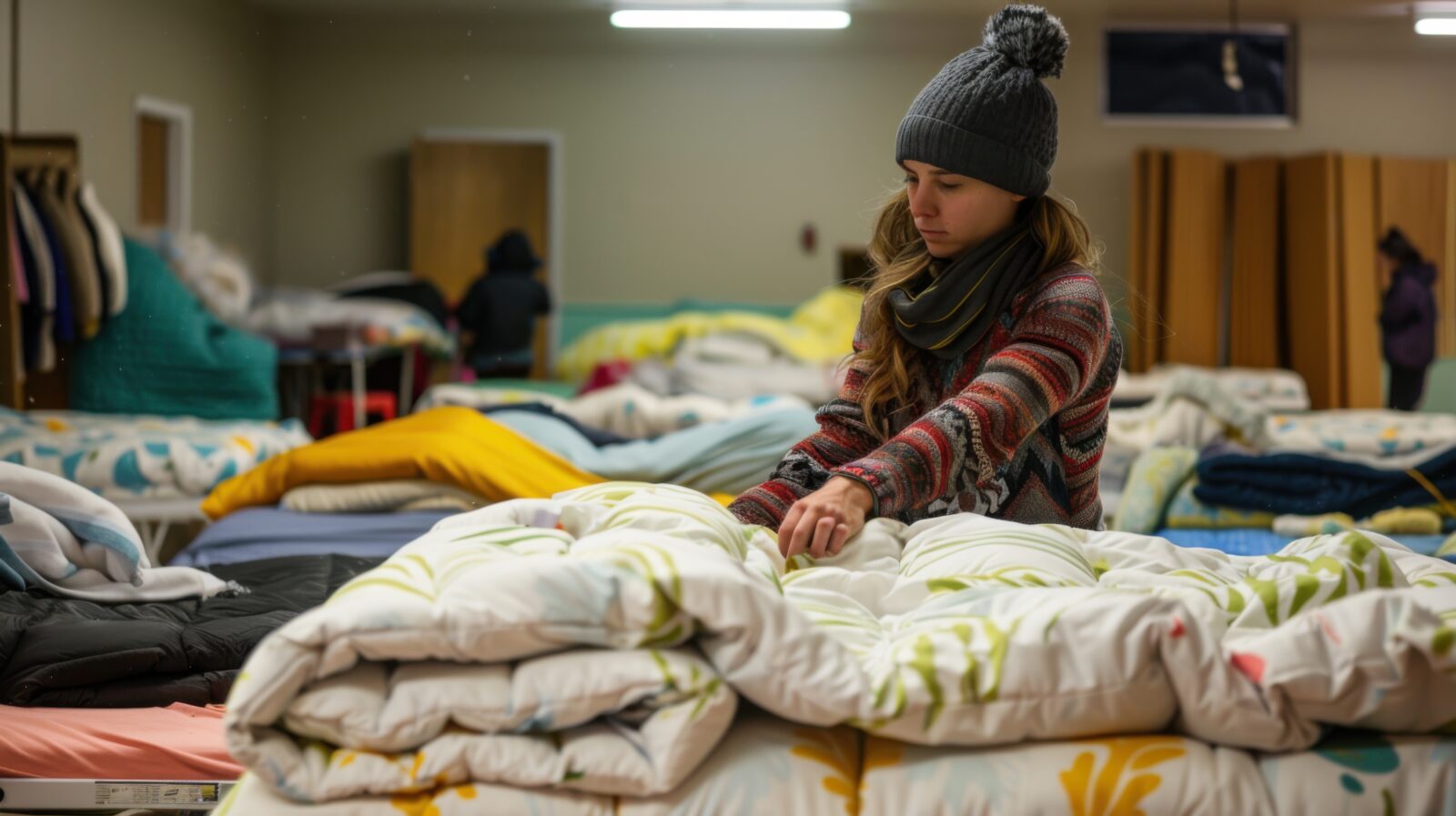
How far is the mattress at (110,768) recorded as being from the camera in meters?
1.39

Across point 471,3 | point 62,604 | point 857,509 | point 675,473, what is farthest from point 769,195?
point 857,509

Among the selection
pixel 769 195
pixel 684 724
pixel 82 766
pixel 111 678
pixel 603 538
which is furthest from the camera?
pixel 769 195

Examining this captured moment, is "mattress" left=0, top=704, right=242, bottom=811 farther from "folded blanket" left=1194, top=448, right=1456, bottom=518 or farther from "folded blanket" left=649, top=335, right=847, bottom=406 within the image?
"folded blanket" left=649, top=335, right=847, bottom=406

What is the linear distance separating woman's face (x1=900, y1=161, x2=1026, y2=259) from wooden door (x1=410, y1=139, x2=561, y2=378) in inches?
106

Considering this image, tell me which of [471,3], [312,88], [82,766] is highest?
[471,3]

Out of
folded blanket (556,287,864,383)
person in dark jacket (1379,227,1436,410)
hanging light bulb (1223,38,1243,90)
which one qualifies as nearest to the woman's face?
folded blanket (556,287,864,383)

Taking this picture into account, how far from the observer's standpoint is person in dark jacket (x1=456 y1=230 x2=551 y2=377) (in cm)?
391

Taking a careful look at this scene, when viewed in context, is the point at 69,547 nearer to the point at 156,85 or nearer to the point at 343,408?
the point at 156,85

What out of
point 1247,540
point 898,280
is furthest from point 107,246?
point 1247,540

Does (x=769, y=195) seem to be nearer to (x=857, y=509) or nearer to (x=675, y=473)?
(x=675, y=473)

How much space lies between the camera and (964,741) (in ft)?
2.62

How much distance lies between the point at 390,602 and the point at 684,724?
19cm

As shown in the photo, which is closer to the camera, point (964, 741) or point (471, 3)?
point (964, 741)

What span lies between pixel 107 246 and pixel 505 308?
1212mm
